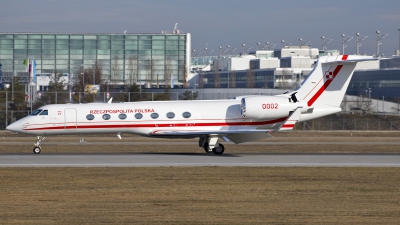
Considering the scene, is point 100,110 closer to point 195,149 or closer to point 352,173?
point 195,149

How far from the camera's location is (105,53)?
10656cm

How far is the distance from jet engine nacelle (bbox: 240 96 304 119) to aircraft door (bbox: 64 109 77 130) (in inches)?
315

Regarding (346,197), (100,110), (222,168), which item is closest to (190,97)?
(100,110)

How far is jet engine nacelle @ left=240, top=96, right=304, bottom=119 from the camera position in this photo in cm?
3070

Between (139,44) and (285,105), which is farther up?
(139,44)

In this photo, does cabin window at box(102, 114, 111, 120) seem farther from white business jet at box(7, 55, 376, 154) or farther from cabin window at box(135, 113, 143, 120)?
cabin window at box(135, 113, 143, 120)

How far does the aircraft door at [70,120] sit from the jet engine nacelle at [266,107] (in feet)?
26.2

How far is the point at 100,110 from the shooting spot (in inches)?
1230

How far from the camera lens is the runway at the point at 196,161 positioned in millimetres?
25594

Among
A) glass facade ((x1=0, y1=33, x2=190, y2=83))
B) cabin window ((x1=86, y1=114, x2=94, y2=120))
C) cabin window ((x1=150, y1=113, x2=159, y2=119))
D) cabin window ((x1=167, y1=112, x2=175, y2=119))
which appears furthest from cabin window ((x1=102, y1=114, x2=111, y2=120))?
glass facade ((x1=0, y1=33, x2=190, y2=83))

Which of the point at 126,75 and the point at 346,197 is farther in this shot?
the point at 126,75

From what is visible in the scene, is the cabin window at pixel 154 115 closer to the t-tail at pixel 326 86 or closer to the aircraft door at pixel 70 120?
the aircraft door at pixel 70 120

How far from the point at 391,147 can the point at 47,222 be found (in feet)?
95.5

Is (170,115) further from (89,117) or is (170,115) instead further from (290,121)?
(290,121)
